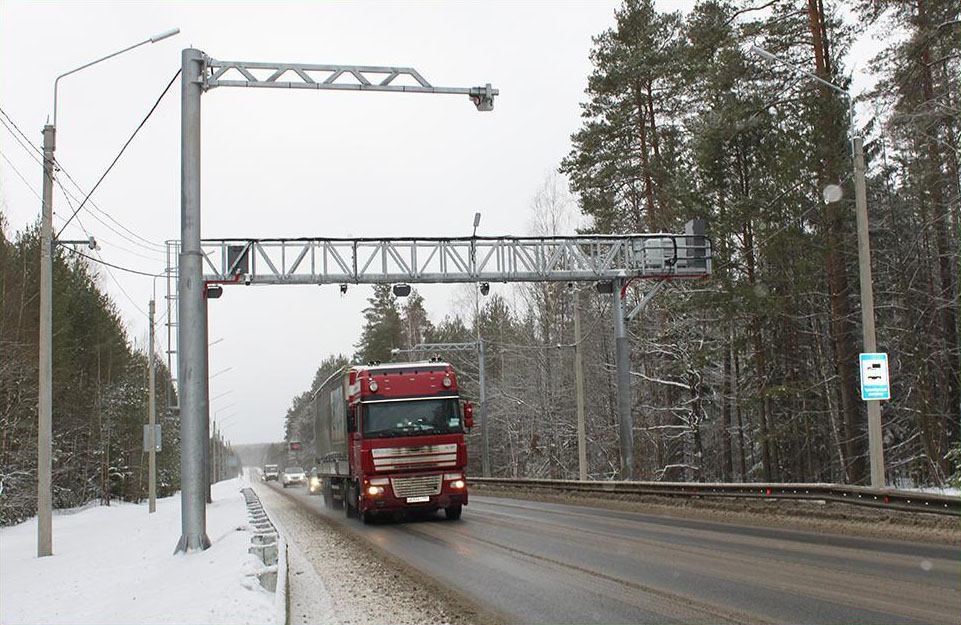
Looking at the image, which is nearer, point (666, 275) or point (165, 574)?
point (165, 574)

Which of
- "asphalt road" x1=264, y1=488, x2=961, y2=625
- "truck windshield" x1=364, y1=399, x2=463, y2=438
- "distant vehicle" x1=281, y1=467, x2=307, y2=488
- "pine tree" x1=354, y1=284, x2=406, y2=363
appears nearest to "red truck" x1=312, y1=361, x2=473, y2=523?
"truck windshield" x1=364, y1=399, x2=463, y2=438

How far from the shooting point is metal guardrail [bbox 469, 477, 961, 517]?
45.0 ft

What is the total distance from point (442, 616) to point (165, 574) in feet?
13.0

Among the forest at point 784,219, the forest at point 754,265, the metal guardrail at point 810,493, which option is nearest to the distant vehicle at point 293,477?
the forest at point 754,265

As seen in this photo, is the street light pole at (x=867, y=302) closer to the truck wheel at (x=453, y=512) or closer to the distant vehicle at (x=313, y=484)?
the truck wheel at (x=453, y=512)

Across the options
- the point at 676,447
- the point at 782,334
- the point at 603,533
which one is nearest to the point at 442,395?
the point at 603,533

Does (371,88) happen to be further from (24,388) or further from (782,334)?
(24,388)

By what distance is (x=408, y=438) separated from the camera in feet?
64.3

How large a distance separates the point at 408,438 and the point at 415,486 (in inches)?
42.6

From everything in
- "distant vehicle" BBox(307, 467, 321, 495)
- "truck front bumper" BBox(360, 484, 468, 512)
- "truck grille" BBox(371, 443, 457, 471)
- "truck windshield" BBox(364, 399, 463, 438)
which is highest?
"truck windshield" BBox(364, 399, 463, 438)

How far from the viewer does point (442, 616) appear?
27.5 ft

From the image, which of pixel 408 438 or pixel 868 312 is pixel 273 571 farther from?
pixel 868 312

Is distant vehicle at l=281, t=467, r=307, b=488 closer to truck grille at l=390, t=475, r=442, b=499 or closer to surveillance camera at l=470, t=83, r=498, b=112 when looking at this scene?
truck grille at l=390, t=475, r=442, b=499

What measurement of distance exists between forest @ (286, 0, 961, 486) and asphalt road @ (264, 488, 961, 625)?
21.7 ft
